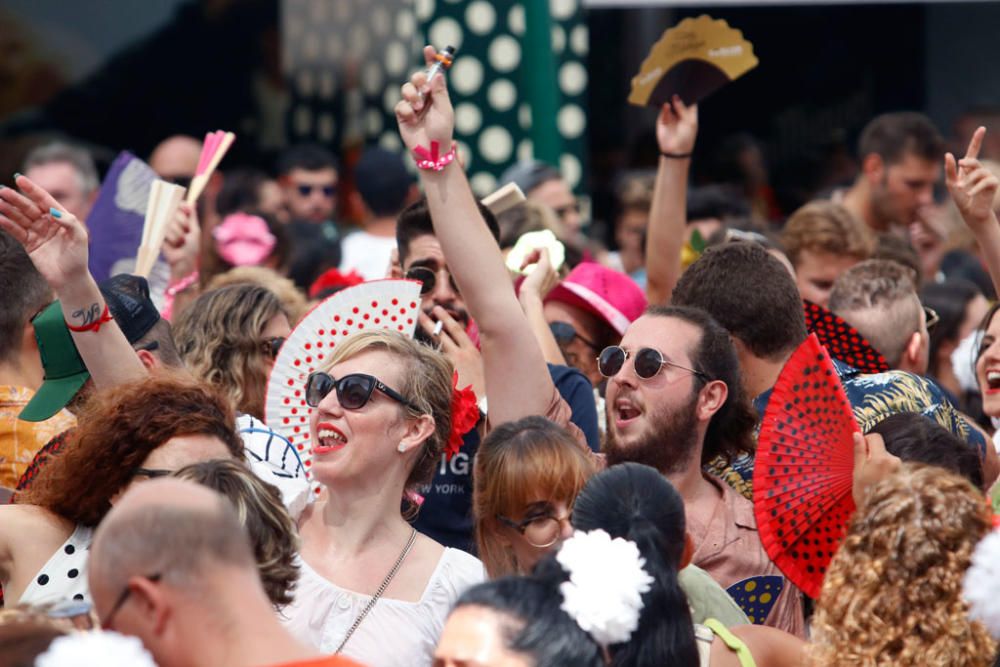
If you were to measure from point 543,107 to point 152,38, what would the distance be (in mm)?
3392

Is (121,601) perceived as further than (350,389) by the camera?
No

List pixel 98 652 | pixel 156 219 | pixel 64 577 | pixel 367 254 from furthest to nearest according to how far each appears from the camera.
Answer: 1. pixel 367 254
2. pixel 156 219
3. pixel 64 577
4. pixel 98 652

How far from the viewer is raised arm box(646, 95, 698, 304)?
5.54 m

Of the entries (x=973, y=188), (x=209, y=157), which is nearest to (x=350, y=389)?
(x=973, y=188)

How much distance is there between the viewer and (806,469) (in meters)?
3.57

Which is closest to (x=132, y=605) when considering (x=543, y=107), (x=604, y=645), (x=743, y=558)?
(x=604, y=645)

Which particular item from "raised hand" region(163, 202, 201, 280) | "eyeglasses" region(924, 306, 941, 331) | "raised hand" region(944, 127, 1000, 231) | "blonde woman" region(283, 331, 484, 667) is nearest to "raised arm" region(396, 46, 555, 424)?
"blonde woman" region(283, 331, 484, 667)

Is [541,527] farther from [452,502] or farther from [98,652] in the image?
[98,652]

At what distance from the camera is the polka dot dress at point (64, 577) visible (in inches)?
136

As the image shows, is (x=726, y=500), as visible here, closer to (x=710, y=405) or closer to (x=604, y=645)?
(x=710, y=405)

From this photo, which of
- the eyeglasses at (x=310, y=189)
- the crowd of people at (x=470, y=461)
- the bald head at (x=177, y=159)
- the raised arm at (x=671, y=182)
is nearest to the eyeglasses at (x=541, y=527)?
the crowd of people at (x=470, y=461)

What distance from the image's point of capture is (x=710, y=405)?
14.0 ft

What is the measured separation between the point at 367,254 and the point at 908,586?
4.30 meters

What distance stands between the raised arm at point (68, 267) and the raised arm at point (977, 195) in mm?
2484
